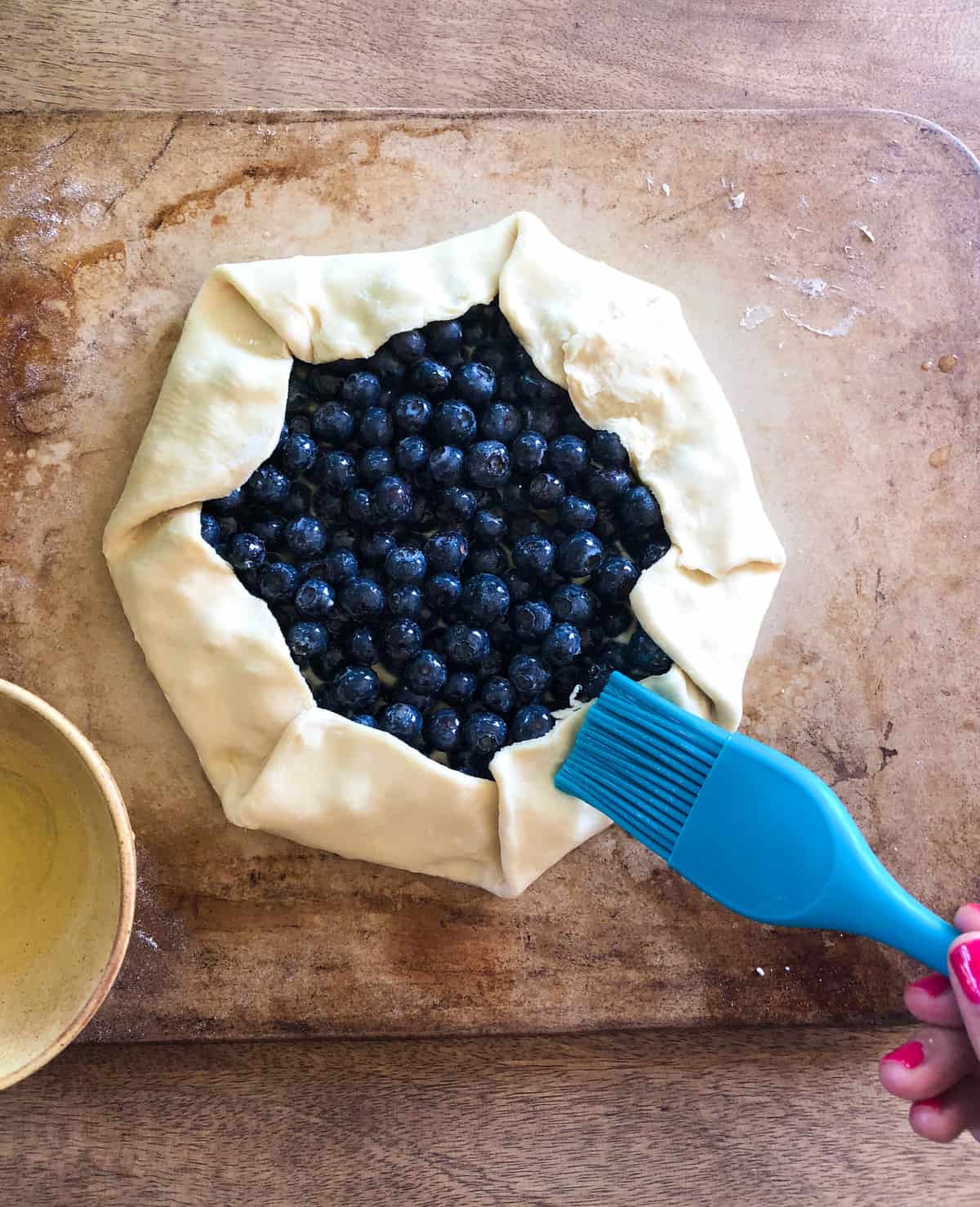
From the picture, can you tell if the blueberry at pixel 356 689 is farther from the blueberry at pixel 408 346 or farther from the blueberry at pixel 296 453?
the blueberry at pixel 408 346

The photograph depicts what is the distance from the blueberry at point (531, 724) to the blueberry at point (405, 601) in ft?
0.72

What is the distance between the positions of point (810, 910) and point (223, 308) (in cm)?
121

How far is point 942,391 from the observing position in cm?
158

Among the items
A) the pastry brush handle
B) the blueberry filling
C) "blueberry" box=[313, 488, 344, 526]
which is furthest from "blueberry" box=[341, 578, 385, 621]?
the pastry brush handle

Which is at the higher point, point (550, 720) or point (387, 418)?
point (387, 418)

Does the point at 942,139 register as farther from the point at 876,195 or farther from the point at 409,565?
the point at 409,565

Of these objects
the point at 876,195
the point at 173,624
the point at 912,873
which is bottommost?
the point at 912,873

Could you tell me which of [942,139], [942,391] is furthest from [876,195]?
[942,391]

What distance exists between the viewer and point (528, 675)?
53.2 inches

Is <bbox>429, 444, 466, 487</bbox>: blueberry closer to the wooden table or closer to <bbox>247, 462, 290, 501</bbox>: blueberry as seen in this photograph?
<bbox>247, 462, 290, 501</bbox>: blueberry

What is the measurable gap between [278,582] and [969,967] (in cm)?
102

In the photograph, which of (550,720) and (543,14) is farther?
(543,14)

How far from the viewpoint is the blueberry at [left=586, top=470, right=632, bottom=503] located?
1371mm

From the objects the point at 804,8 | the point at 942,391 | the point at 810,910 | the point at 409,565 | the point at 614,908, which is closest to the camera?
the point at 810,910
